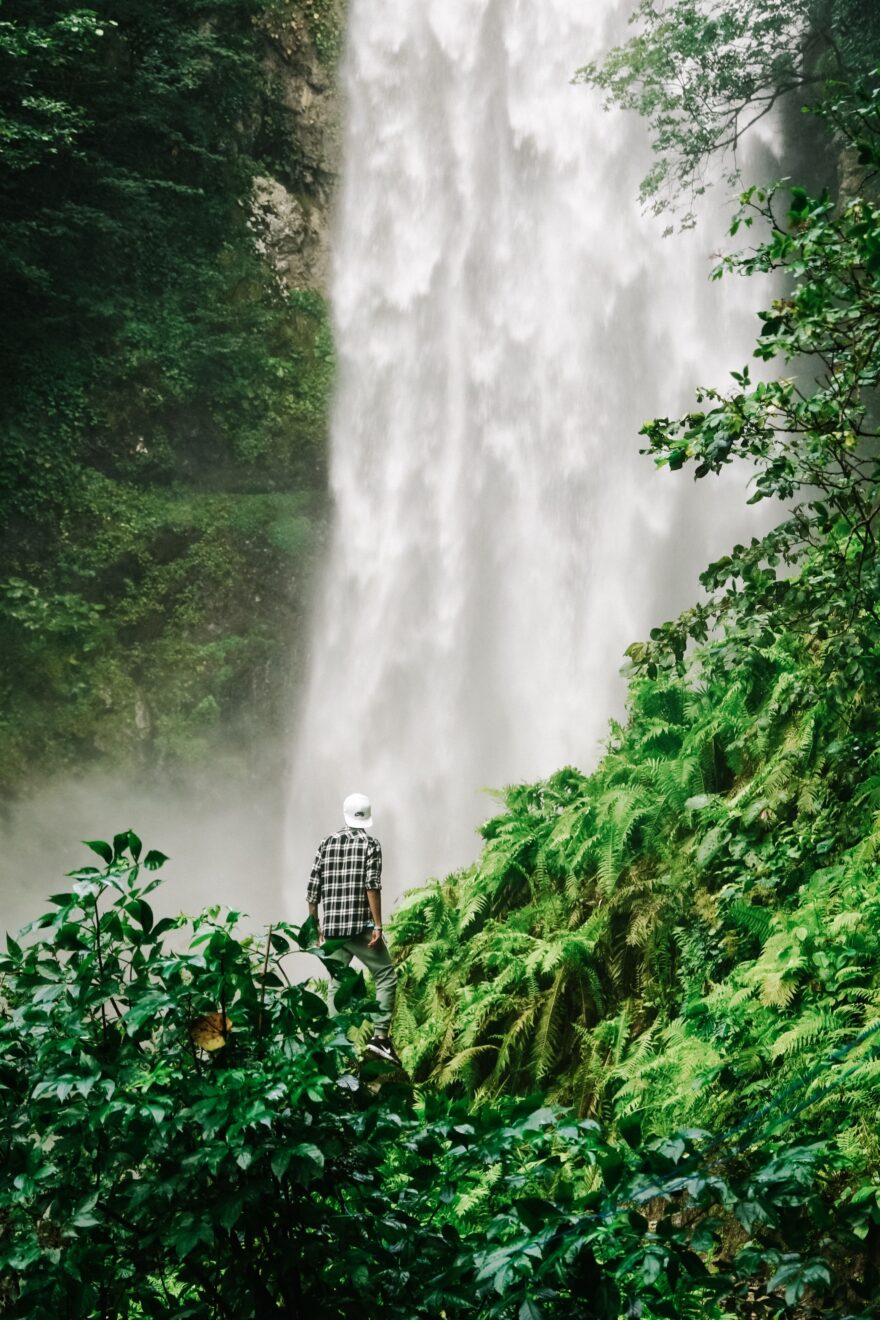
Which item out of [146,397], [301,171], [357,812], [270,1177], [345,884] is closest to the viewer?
[270,1177]

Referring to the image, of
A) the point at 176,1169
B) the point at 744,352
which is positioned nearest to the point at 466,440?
the point at 744,352

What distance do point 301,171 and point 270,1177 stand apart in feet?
71.7

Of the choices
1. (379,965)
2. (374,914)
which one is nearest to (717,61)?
(374,914)

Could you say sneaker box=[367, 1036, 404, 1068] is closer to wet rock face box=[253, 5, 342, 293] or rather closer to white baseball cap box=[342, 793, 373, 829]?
white baseball cap box=[342, 793, 373, 829]

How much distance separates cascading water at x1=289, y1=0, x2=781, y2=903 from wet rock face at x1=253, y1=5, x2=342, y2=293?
36 cm

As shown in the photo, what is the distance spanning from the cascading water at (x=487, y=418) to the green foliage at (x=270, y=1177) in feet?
44.3

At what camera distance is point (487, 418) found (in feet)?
62.0

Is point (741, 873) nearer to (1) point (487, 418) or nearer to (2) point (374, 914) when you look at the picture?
(2) point (374, 914)

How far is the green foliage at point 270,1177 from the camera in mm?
1719

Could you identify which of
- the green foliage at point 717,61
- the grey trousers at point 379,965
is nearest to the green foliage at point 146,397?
the green foliage at point 717,61

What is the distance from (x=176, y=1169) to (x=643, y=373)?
55.0 ft

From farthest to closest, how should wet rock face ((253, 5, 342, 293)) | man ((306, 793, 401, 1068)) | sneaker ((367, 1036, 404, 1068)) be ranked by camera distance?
wet rock face ((253, 5, 342, 293)) → man ((306, 793, 401, 1068)) → sneaker ((367, 1036, 404, 1068))

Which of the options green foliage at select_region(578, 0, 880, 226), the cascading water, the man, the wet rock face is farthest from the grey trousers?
the wet rock face

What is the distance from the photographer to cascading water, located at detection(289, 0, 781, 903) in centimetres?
1684
